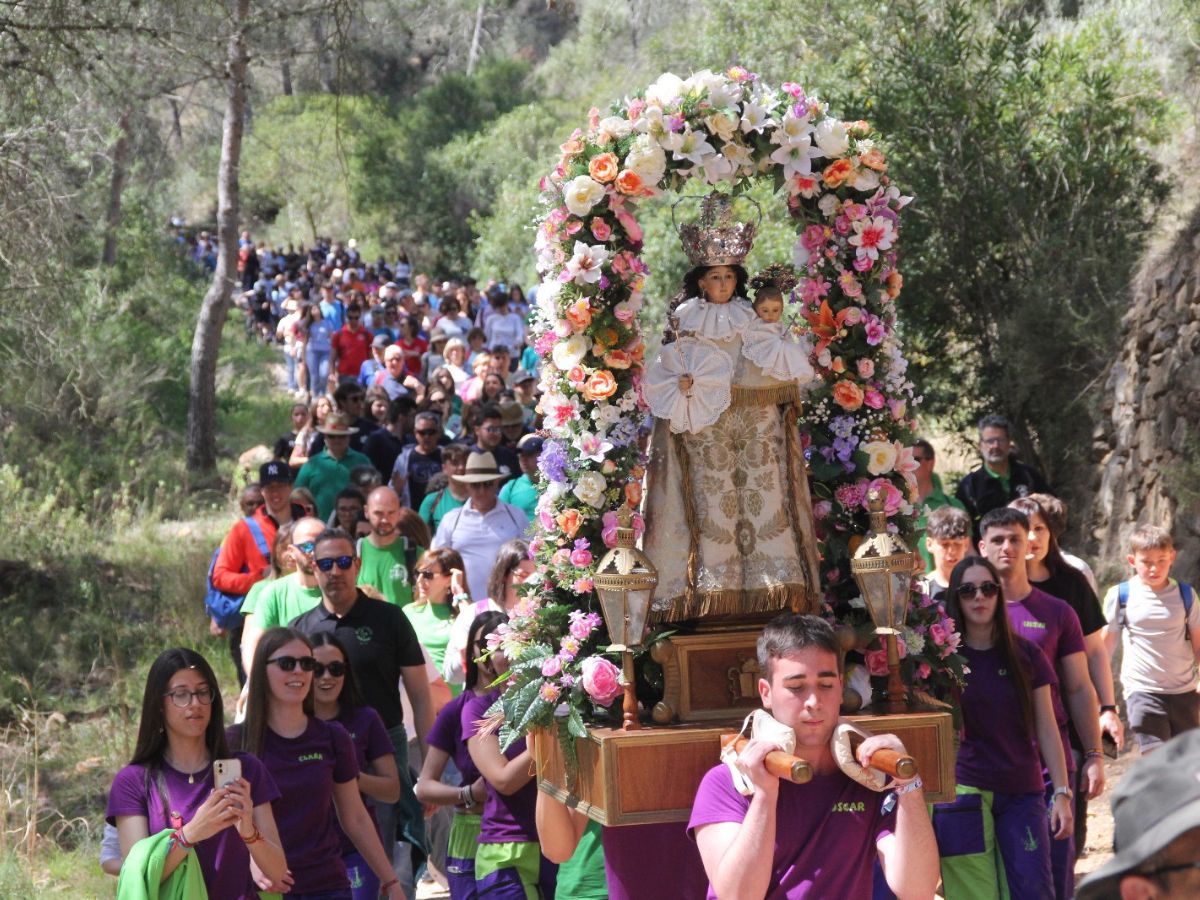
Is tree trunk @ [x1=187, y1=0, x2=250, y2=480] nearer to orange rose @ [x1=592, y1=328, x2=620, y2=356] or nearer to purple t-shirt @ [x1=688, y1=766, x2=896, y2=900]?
orange rose @ [x1=592, y1=328, x2=620, y2=356]

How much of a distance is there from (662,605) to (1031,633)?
2.01 meters

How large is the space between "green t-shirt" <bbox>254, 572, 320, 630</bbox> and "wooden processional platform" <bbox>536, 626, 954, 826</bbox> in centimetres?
237

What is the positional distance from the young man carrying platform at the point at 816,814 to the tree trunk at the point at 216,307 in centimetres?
1532

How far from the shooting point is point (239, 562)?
11484mm

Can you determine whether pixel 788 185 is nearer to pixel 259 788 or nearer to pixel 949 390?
pixel 259 788

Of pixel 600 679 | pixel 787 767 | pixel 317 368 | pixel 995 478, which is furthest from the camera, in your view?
pixel 317 368

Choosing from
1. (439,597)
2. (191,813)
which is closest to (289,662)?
(191,813)

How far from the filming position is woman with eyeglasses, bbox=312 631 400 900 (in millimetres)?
7293

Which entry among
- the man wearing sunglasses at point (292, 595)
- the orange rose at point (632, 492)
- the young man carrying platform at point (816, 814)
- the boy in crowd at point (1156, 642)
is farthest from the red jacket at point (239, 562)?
the young man carrying platform at point (816, 814)

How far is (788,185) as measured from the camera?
7.41m

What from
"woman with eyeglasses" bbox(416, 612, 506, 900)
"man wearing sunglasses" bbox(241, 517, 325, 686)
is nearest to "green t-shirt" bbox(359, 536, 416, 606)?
"man wearing sunglasses" bbox(241, 517, 325, 686)

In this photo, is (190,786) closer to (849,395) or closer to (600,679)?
(600,679)

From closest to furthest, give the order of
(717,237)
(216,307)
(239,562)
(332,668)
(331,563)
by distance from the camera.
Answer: (717,237), (332,668), (331,563), (239,562), (216,307)

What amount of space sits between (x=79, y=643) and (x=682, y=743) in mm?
10471
